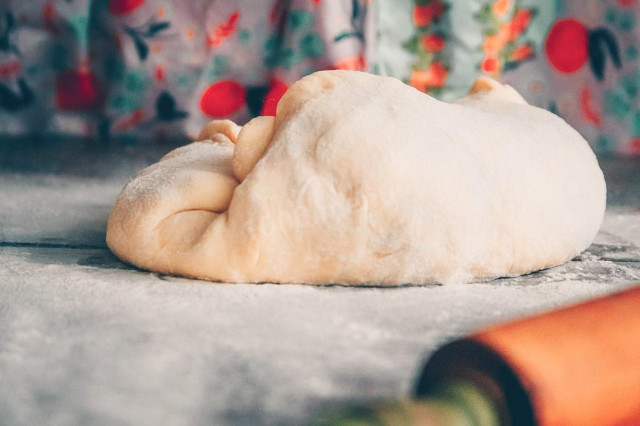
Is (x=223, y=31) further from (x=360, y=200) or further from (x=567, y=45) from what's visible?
(x=360, y=200)

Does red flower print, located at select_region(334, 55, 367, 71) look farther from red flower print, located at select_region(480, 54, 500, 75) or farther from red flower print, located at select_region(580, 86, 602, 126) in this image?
red flower print, located at select_region(580, 86, 602, 126)

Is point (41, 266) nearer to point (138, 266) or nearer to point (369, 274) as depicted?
point (138, 266)

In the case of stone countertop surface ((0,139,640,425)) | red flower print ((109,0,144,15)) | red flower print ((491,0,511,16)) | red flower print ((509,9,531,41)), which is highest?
red flower print ((491,0,511,16))

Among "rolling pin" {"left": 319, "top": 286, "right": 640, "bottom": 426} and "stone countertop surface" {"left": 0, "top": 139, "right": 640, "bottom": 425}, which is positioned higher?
"rolling pin" {"left": 319, "top": 286, "right": 640, "bottom": 426}

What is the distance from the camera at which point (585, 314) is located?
0.76m

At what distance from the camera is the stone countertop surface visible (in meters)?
0.76

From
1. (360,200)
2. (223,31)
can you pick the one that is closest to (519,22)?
(223,31)

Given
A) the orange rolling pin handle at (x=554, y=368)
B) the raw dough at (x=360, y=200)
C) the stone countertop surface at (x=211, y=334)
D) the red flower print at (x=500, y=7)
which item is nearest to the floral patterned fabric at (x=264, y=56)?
the red flower print at (x=500, y=7)

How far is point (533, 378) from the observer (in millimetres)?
665

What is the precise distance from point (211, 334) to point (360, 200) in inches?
12.3

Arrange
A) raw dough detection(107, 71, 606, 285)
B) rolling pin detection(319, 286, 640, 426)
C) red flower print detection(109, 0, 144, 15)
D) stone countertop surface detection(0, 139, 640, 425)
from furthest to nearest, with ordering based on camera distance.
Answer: red flower print detection(109, 0, 144, 15), raw dough detection(107, 71, 606, 285), stone countertop surface detection(0, 139, 640, 425), rolling pin detection(319, 286, 640, 426)

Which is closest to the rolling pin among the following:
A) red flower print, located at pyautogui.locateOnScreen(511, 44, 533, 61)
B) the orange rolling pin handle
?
the orange rolling pin handle

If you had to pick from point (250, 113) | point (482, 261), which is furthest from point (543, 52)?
point (482, 261)

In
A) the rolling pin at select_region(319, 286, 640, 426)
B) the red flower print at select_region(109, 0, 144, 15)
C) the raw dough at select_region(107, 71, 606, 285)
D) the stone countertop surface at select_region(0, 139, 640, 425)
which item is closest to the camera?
the rolling pin at select_region(319, 286, 640, 426)
